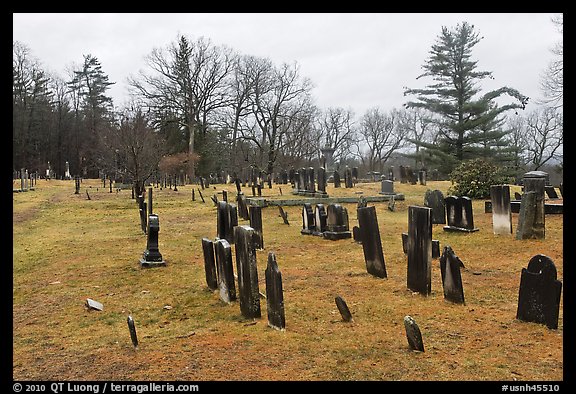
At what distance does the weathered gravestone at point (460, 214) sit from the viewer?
43.5ft

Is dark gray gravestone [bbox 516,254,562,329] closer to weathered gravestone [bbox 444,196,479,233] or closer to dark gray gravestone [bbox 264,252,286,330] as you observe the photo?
dark gray gravestone [bbox 264,252,286,330]

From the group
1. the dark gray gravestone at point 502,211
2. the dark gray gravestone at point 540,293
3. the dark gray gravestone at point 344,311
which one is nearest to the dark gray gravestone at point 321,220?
the dark gray gravestone at point 502,211

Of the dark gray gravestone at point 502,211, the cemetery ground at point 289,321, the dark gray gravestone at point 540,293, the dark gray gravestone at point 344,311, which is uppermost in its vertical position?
the dark gray gravestone at point 502,211

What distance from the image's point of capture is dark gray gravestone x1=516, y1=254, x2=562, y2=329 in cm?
589

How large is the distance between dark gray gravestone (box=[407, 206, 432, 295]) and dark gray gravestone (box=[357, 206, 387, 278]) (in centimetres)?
103

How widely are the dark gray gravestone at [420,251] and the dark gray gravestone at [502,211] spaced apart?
18.1 feet

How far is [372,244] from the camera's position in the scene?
30.4 feet

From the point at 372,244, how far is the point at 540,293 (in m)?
3.57

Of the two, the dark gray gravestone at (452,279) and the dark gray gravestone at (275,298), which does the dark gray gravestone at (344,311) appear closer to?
the dark gray gravestone at (275,298)

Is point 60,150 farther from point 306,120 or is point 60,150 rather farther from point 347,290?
point 347,290

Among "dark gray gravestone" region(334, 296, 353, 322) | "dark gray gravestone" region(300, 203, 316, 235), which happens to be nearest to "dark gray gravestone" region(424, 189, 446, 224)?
"dark gray gravestone" region(300, 203, 316, 235)

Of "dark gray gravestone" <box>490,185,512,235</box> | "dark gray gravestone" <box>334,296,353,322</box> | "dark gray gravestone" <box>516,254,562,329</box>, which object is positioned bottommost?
"dark gray gravestone" <box>334,296,353,322</box>

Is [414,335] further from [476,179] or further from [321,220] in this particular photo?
[476,179]
